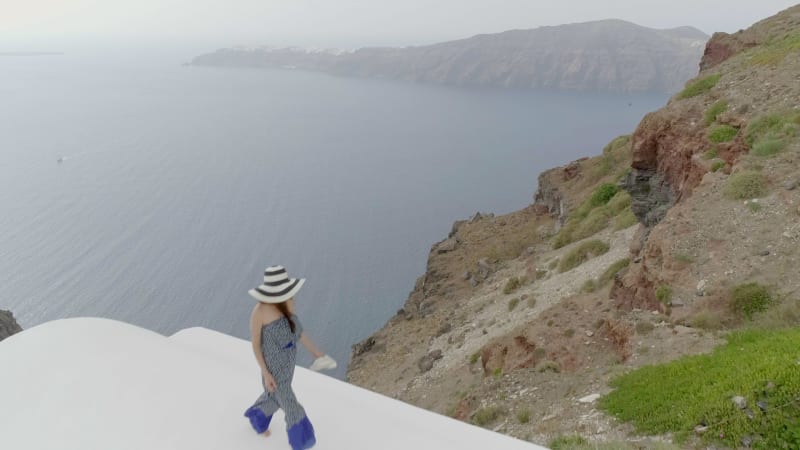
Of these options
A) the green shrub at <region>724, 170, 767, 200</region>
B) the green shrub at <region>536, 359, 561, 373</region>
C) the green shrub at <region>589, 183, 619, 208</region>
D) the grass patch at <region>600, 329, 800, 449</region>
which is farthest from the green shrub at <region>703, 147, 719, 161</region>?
the green shrub at <region>589, 183, 619, 208</region>

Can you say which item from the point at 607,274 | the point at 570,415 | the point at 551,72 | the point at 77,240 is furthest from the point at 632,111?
the point at 570,415

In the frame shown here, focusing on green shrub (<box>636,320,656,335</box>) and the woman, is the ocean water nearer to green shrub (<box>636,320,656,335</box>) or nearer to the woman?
green shrub (<box>636,320,656,335</box>)

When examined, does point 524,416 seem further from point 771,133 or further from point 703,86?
point 703,86

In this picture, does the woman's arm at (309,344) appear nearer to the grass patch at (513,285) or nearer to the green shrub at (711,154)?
the green shrub at (711,154)

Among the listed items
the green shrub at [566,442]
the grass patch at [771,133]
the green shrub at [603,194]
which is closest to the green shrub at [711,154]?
the grass patch at [771,133]

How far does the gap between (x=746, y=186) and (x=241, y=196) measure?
67858mm

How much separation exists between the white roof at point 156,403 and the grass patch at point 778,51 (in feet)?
61.3

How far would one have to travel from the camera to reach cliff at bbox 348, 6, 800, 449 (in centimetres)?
941

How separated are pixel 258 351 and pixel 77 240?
62843 millimetres

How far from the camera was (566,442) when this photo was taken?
654cm

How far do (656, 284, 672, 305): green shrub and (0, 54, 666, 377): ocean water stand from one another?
33.5 meters

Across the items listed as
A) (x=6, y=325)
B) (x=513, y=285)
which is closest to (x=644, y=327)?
(x=513, y=285)

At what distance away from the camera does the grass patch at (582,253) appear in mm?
23141

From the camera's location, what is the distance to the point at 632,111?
142 meters
